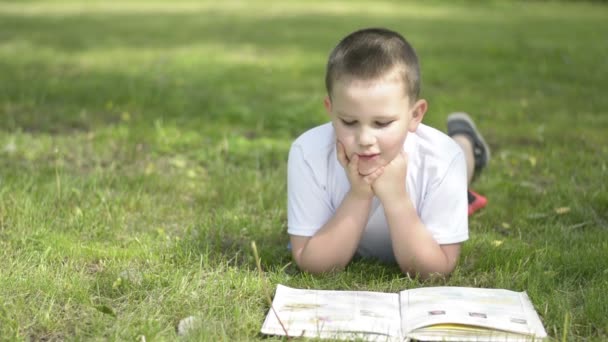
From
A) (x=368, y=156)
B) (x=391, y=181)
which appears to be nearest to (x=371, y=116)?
(x=368, y=156)

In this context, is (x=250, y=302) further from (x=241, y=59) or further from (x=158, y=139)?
(x=241, y=59)

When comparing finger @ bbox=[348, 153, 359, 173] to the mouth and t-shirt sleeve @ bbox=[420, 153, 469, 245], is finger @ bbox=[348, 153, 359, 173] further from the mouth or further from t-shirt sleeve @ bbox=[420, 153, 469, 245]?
t-shirt sleeve @ bbox=[420, 153, 469, 245]

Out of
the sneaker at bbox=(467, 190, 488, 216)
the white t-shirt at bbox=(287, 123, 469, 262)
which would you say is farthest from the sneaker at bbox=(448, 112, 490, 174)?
the white t-shirt at bbox=(287, 123, 469, 262)

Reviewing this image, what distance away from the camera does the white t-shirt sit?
316cm

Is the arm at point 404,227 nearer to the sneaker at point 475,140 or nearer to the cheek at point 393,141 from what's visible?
the cheek at point 393,141

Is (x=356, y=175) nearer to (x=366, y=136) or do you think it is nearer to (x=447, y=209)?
(x=366, y=136)

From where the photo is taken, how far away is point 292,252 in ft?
10.8

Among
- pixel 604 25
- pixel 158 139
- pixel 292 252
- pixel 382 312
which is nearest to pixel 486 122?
pixel 158 139

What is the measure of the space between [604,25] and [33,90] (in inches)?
401

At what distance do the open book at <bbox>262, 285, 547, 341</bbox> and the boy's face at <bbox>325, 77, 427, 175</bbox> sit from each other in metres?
0.51

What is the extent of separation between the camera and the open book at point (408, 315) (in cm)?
252

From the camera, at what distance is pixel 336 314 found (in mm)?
2666

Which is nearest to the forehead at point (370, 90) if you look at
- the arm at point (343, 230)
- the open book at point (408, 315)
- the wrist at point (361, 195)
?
the arm at point (343, 230)

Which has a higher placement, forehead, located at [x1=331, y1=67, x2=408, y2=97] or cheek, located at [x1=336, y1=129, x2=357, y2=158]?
forehead, located at [x1=331, y1=67, x2=408, y2=97]
